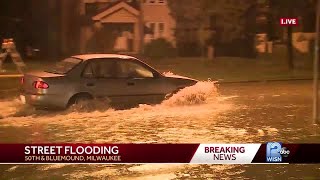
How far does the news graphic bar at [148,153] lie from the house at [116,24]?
4.78 meters

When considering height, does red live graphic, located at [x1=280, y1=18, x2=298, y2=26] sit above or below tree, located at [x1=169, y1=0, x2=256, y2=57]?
below

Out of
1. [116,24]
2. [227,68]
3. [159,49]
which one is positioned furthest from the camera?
[227,68]

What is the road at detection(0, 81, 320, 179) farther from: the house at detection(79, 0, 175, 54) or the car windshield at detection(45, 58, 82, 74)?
the house at detection(79, 0, 175, 54)

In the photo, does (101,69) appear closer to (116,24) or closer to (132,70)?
(132,70)

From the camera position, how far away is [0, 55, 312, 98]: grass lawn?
1587cm

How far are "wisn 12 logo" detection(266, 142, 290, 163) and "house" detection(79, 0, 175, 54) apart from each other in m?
5.40

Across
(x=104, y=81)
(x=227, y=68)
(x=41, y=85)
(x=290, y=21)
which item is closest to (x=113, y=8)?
(x=104, y=81)

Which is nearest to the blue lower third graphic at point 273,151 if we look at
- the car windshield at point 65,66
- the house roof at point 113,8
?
the car windshield at point 65,66

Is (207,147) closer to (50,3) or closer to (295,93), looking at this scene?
(50,3)

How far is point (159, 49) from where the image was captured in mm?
15562

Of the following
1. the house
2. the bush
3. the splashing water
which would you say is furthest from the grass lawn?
the splashing water

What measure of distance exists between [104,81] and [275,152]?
5016mm

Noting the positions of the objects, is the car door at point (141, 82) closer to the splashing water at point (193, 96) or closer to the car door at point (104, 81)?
the car door at point (104, 81)

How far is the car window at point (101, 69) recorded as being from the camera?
1055cm
